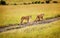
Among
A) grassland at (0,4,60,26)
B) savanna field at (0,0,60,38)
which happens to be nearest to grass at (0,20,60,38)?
savanna field at (0,0,60,38)

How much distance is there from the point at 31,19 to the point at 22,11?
6.1 inches

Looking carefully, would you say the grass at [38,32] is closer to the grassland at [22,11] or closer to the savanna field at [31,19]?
the savanna field at [31,19]

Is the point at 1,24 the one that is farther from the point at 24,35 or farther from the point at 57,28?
the point at 57,28

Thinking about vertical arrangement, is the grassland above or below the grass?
above

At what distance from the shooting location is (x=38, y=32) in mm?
1724

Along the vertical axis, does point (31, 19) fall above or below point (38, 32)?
above

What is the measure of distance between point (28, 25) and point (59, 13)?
→ 55 centimetres

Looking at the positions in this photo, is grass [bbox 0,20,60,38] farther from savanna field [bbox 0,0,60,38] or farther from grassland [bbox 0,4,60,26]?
grassland [bbox 0,4,60,26]

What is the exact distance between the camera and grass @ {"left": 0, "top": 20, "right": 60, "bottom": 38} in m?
1.51

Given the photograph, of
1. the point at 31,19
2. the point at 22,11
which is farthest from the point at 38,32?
the point at 22,11

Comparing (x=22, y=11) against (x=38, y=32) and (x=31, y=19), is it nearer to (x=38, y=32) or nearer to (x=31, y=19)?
(x=31, y=19)

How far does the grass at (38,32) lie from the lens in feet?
4.97

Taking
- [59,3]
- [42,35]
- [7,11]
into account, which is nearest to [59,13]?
[59,3]

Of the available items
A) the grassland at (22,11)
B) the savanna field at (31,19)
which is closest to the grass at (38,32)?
the savanna field at (31,19)
